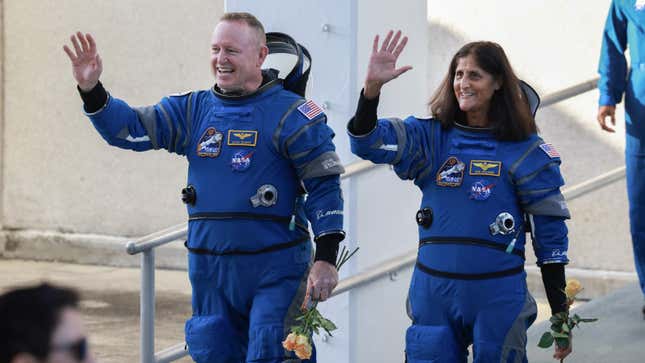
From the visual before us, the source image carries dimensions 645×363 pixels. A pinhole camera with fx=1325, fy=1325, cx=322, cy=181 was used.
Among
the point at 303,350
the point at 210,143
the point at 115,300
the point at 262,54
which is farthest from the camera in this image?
the point at 115,300

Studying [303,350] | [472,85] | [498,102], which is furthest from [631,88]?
[303,350]

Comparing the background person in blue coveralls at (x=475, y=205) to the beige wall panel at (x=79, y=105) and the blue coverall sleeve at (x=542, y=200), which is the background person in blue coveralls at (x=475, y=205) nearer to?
the blue coverall sleeve at (x=542, y=200)

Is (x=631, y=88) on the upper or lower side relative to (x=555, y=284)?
upper

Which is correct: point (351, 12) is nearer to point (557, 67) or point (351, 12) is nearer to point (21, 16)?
point (557, 67)

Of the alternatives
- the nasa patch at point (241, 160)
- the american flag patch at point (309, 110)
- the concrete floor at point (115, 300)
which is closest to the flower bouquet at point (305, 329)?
the nasa patch at point (241, 160)

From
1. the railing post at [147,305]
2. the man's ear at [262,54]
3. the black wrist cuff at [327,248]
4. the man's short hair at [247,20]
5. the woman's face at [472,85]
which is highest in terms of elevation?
the man's short hair at [247,20]

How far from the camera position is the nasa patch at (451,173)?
4.32m

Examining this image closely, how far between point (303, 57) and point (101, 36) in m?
5.60

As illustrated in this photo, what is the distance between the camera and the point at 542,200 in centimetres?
433

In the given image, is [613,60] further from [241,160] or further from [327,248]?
[241,160]

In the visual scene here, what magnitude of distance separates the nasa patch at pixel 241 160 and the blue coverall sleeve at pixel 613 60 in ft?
6.70

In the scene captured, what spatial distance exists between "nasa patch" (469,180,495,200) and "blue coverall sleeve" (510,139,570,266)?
3.8 inches

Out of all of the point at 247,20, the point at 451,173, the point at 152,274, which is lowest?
the point at 152,274

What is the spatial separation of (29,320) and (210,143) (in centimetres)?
265
